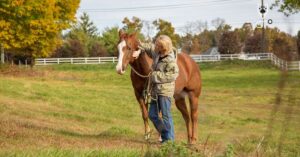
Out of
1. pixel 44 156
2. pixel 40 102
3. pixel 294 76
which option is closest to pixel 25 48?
pixel 40 102

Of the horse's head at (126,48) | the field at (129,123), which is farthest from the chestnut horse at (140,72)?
the field at (129,123)

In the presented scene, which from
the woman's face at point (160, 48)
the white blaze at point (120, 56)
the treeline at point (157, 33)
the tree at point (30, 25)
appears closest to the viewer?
the woman's face at point (160, 48)

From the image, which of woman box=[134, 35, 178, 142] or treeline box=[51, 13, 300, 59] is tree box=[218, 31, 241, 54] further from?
woman box=[134, 35, 178, 142]

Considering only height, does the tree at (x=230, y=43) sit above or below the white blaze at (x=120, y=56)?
above

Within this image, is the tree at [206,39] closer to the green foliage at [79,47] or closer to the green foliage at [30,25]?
the green foliage at [79,47]

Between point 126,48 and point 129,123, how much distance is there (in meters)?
7.15

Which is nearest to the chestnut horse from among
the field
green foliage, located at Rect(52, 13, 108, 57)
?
the field

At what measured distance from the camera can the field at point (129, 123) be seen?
133 inches

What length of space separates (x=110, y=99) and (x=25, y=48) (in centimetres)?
2237

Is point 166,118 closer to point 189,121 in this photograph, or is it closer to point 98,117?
point 189,121

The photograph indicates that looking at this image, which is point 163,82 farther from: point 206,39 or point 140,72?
point 206,39

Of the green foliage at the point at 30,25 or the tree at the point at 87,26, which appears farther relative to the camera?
the tree at the point at 87,26

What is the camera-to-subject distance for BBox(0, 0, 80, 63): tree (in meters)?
39.8

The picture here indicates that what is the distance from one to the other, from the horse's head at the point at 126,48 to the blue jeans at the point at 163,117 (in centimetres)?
152
